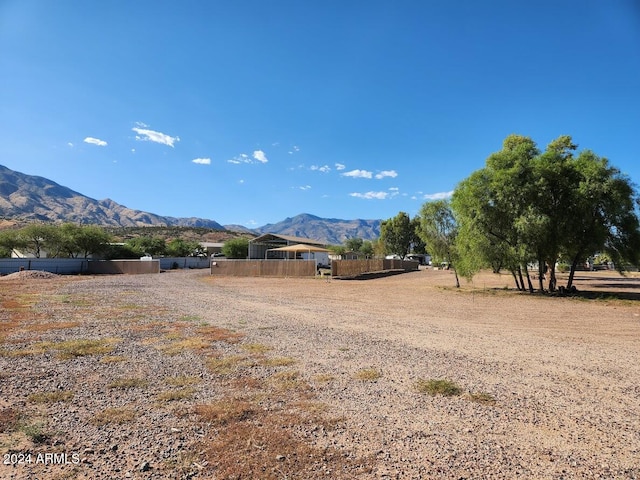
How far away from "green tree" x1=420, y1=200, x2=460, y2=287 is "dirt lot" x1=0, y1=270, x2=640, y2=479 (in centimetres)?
2068

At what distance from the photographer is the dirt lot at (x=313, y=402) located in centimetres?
353

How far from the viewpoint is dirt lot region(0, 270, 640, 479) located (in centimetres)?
353

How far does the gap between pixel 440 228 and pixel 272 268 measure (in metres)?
17.0

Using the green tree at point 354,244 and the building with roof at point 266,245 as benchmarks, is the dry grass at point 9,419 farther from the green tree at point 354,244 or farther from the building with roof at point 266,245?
the green tree at point 354,244

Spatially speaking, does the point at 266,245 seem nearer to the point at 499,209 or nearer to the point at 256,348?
the point at 499,209

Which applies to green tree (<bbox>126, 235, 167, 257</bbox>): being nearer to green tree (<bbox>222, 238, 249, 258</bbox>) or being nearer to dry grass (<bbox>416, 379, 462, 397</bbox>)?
green tree (<bbox>222, 238, 249, 258</bbox>)

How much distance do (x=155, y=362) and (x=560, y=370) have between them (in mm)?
7263

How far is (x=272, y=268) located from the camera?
38656 millimetres

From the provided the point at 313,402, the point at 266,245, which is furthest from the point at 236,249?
the point at 313,402

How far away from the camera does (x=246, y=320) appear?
1193 centimetres

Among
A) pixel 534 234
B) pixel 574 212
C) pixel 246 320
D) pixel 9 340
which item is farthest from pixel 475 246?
pixel 9 340

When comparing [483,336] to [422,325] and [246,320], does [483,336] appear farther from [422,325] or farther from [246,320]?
[246,320]

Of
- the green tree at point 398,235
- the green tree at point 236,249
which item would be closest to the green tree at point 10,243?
the green tree at point 236,249

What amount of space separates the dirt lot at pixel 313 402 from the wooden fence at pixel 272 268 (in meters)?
27.4
